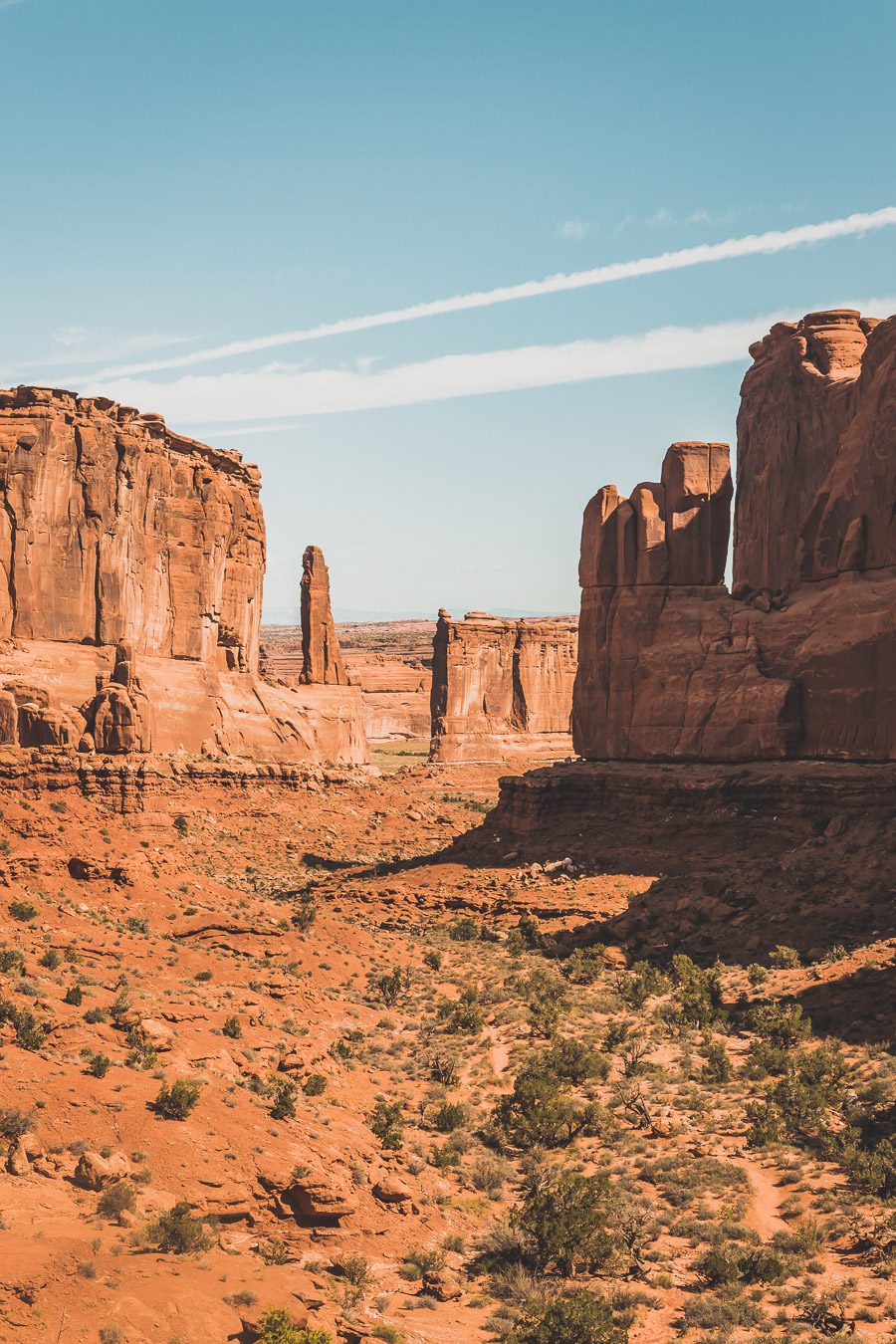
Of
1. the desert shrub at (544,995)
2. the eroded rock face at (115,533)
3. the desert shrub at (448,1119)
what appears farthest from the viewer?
the eroded rock face at (115,533)

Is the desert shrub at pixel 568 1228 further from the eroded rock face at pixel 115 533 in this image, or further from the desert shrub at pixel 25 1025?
the eroded rock face at pixel 115 533

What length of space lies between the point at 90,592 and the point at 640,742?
23.2 m

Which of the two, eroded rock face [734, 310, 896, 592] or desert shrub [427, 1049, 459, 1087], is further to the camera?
Answer: eroded rock face [734, 310, 896, 592]

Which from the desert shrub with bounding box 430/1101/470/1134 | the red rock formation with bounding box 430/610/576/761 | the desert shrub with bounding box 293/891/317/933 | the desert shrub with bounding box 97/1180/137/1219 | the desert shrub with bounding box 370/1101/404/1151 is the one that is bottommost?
the desert shrub with bounding box 430/1101/470/1134

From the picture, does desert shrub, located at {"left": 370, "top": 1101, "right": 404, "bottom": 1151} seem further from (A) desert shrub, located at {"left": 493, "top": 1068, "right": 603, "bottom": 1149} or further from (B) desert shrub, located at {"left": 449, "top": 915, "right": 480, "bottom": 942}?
(B) desert shrub, located at {"left": 449, "top": 915, "right": 480, "bottom": 942}

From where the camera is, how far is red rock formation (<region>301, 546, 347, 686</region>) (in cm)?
6228

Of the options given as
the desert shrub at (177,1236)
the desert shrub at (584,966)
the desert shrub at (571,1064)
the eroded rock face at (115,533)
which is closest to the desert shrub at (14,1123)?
the desert shrub at (177,1236)

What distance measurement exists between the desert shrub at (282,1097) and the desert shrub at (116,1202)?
140 inches

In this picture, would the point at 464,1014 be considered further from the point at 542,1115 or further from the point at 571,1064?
the point at 542,1115

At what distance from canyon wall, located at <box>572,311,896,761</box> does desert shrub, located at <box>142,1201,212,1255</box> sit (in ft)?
76.6

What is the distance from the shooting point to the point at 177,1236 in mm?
12062

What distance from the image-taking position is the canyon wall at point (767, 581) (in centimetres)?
3244

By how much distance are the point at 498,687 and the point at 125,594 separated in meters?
37.6

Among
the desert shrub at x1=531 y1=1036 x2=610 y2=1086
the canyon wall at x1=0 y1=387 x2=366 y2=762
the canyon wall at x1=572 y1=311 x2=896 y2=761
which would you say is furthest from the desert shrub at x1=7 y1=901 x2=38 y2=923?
the canyon wall at x1=572 y1=311 x2=896 y2=761
